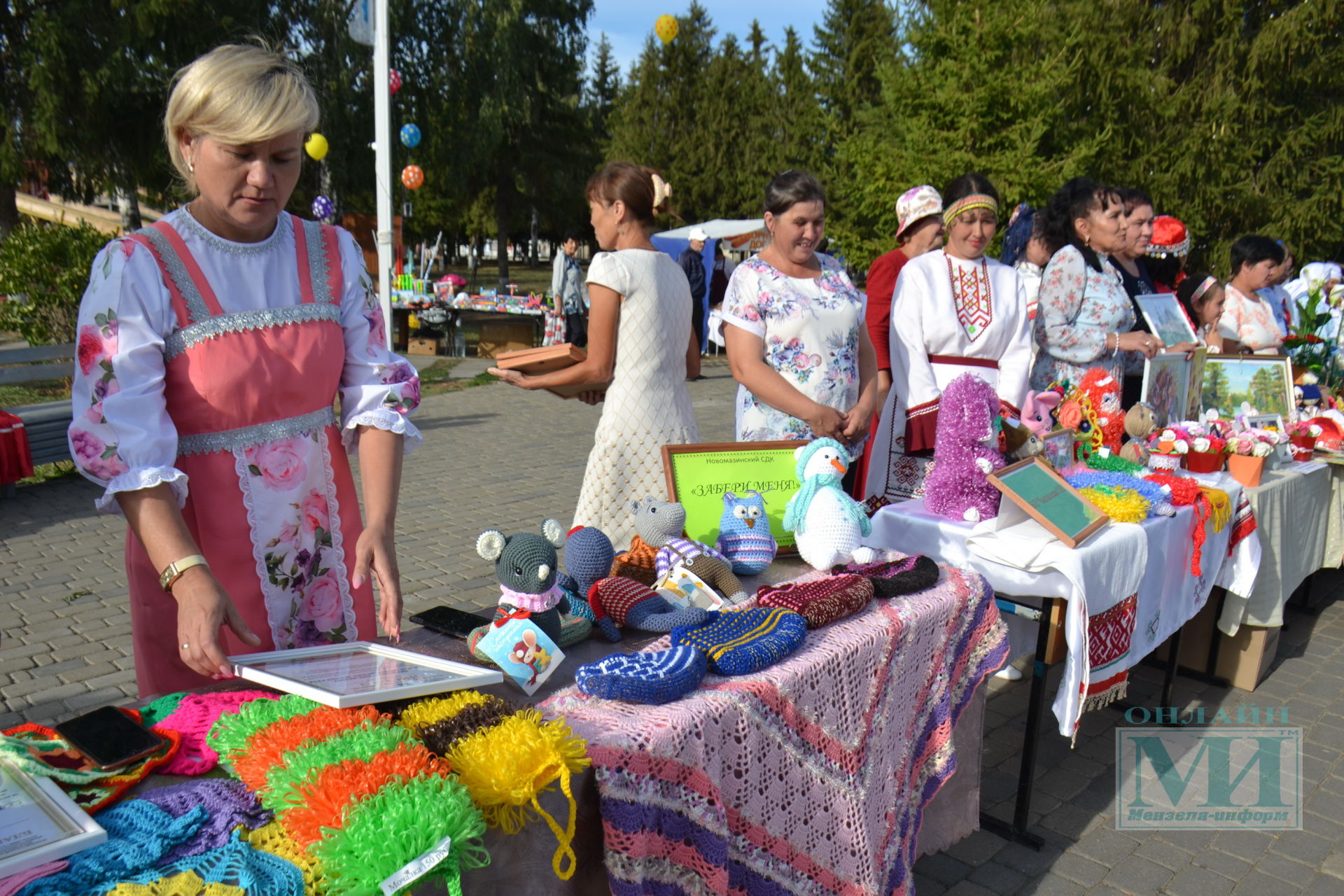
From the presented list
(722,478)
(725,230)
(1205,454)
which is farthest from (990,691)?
(725,230)

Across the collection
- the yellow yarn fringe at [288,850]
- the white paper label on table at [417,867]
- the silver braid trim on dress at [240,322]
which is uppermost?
the silver braid trim on dress at [240,322]

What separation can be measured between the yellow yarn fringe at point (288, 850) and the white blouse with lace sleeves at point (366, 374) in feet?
2.24

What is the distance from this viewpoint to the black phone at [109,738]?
1092mm

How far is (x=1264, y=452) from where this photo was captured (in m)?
3.44

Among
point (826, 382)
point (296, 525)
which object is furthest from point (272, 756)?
point (826, 382)

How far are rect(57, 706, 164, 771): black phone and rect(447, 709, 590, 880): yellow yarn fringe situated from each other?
393 millimetres

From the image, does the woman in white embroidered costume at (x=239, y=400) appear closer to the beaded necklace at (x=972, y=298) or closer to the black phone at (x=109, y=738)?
the black phone at (x=109, y=738)

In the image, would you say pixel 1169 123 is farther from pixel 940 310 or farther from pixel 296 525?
pixel 296 525

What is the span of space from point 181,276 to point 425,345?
12.7m

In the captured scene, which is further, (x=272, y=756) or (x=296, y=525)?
(x=296, y=525)

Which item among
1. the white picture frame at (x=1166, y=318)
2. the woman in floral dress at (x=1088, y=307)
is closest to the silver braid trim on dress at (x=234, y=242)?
the woman in floral dress at (x=1088, y=307)

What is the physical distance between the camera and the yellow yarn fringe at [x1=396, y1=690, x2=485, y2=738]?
3.99ft

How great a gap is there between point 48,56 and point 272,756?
16088mm

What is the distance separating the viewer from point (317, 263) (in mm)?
1534
